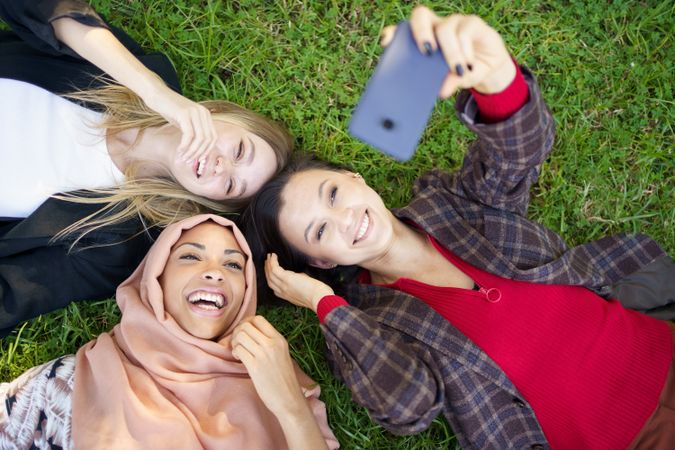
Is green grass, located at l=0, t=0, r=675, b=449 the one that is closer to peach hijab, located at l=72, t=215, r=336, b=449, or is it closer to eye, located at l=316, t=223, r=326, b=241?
peach hijab, located at l=72, t=215, r=336, b=449

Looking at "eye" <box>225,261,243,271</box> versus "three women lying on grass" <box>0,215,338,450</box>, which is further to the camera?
"eye" <box>225,261,243,271</box>

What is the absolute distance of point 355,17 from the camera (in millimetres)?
3762

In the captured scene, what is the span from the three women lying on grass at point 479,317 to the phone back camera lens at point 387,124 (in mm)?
729

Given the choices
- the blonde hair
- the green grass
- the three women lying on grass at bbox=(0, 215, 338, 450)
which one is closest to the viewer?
the three women lying on grass at bbox=(0, 215, 338, 450)

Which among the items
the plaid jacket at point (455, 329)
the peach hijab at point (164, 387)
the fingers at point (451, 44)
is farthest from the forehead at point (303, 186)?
the fingers at point (451, 44)

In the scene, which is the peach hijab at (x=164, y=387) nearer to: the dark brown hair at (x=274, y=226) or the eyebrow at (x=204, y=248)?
the eyebrow at (x=204, y=248)

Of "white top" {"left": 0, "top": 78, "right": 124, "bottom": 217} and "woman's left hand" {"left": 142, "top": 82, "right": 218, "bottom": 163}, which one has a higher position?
"woman's left hand" {"left": 142, "top": 82, "right": 218, "bottom": 163}

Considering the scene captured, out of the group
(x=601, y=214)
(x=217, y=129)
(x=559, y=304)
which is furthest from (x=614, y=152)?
(x=217, y=129)

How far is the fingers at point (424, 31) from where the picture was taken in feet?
6.58

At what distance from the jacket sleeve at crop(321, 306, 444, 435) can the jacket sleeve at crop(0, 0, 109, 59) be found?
6.33ft

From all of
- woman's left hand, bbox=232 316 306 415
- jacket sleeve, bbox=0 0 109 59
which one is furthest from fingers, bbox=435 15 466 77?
jacket sleeve, bbox=0 0 109 59

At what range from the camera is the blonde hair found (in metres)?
3.35

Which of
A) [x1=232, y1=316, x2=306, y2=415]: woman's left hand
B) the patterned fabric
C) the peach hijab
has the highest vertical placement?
[x1=232, y1=316, x2=306, y2=415]: woman's left hand

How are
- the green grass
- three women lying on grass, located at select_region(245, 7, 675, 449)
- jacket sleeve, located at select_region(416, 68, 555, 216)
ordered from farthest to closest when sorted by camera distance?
the green grass
three women lying on grass, located at select_region(245, 7, 675, 449)
jacket sleeve, located at select_region(416, 68, 555, 216)
